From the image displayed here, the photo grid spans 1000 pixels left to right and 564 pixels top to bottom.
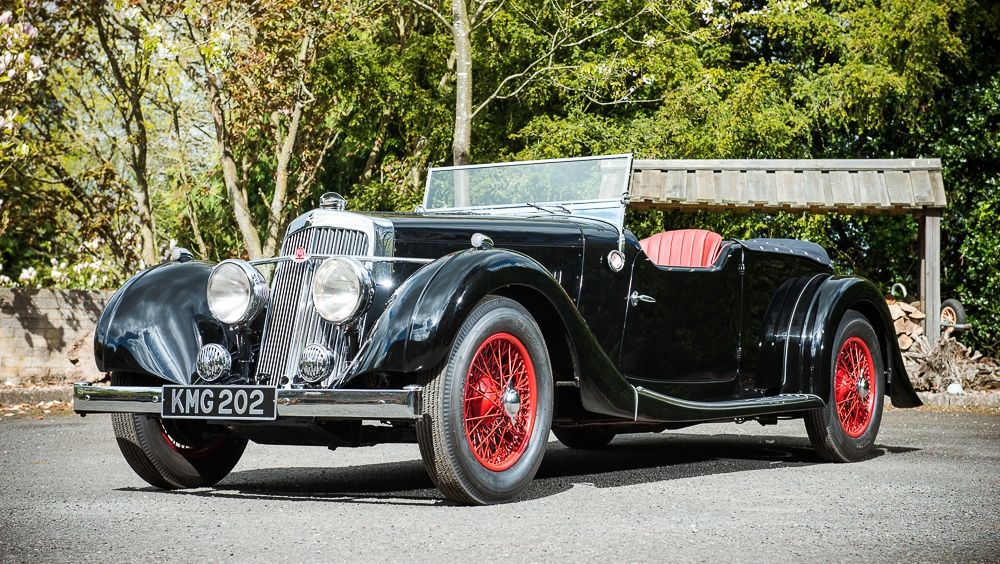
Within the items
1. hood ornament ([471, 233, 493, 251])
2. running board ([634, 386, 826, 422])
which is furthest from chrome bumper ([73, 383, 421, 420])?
running board ([634, 386, 826, 422])

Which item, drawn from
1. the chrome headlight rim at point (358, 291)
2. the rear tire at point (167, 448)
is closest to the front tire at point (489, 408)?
the chrome headlight rim at point (358, 291)

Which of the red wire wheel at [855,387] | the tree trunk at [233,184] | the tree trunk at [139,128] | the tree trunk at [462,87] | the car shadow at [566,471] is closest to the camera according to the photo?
the car shadow at [566,471]

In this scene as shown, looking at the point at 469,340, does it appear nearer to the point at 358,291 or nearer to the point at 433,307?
the point at 433,307

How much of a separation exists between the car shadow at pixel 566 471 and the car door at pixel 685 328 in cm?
51

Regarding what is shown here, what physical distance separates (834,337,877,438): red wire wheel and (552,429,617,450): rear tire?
5.27 ft

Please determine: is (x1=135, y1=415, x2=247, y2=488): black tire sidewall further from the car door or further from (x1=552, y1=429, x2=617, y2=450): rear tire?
(x1=552, y1=429, x2=617, y2=450): rear tire

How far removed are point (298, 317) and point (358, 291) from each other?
0.46m

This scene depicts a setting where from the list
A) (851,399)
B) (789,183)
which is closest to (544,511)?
(851,399)

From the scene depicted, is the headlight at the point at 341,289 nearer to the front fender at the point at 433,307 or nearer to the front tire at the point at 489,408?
the front fender at the point at 433,307

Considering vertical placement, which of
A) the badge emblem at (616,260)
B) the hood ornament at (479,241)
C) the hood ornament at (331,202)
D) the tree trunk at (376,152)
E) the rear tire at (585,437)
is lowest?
the rear tire at (585,437)

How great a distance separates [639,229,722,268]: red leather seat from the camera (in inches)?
278

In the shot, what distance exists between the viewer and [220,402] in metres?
4.95

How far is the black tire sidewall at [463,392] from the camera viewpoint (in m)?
4.81

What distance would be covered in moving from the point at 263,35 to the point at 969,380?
35.0 feet
